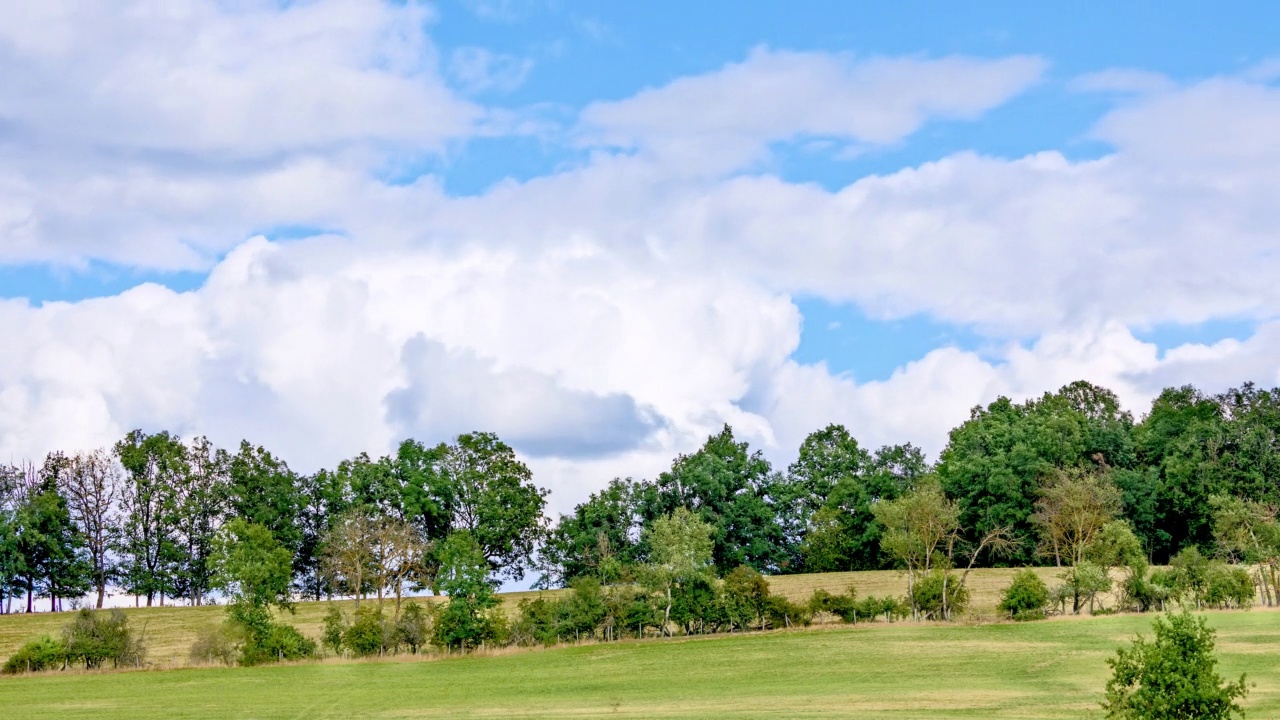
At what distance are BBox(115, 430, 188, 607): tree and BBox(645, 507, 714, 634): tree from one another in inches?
1766

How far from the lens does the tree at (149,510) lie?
306 feet

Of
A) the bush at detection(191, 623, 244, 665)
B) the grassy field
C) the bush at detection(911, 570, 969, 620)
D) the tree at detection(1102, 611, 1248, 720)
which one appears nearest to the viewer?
the tree at detection(1102, 611, 1248, 720)

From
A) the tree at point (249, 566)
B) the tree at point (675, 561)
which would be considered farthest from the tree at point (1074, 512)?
the tree at point (249, 566)

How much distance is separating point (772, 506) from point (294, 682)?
50.4 m

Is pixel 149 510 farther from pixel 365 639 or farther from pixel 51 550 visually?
pixel 365 639

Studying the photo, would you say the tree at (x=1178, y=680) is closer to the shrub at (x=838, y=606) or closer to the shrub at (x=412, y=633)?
the shrub at (x=838, y=606)

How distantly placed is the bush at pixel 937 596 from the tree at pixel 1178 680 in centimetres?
4420

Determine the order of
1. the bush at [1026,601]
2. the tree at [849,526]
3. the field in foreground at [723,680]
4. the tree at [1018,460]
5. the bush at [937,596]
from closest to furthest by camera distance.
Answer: the field in foreground at [723,680] → the bush at [1026,601] → the bush at [937,596] → the tree at [1018,460] → the tree at [849,526]

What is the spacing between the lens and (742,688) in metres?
44.7

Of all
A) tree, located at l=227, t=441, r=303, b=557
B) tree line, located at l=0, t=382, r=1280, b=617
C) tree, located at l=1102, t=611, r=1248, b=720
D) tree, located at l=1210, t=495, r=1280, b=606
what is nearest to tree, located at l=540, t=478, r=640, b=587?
tree line, located at l=0, t=382, r=1280, b=617

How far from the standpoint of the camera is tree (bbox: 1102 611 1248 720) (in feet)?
65.1

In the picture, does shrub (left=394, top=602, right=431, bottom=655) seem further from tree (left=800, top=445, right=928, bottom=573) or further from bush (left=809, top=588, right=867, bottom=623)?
tree (left=800, top=445, right=928, bottom=573)

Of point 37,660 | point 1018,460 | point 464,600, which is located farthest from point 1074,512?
point 37,660

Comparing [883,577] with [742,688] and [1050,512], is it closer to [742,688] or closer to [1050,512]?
[1050,512]
